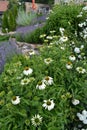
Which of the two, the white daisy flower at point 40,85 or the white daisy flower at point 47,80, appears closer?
the white daisy flower at point 40,85

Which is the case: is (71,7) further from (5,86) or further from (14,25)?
(14,25)

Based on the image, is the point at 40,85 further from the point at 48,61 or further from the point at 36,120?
the point at 48,61

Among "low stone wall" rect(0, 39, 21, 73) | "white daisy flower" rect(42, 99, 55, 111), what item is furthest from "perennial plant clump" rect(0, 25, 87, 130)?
"low stone wall" rect(0, 39, 21, 73)

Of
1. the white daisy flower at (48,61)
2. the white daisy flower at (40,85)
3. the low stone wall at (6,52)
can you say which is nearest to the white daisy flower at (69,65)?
the white daisy flower at (48,61)

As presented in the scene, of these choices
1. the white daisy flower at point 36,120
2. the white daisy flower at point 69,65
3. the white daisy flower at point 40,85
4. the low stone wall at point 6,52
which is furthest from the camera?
the low stone wall at point 6,52

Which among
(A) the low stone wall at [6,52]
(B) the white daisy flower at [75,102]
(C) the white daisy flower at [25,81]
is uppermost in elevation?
(C) the white daisy flower at [25,81]

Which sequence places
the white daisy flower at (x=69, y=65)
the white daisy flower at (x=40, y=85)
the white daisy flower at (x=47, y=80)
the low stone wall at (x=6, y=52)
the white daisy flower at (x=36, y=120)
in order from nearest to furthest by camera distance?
the white daisy flower at (x=36, y=120)
the white daisy flower at (x=40, y=85)
the white daisy flower at (x=47, y=80)
the white daisy flower at (x=69, y=65)
the low stone wall at (x=6, y=52)

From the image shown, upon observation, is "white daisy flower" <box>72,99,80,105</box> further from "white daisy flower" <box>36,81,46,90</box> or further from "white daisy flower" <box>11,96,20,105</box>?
"white daisy flower" <box>11,96,20,105</box>

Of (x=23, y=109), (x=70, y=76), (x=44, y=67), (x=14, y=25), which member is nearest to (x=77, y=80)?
(x=70, y=76)

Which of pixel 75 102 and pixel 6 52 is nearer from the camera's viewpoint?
pixel 75 102

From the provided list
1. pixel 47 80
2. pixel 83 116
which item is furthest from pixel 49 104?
pixel 83 116

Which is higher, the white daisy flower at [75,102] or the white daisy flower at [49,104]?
the white daisy flower at [49,104]

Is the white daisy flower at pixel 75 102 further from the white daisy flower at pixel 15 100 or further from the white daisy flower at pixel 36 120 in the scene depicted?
the white daisy flower at pixel 15 100

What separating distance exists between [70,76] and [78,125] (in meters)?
0.42
